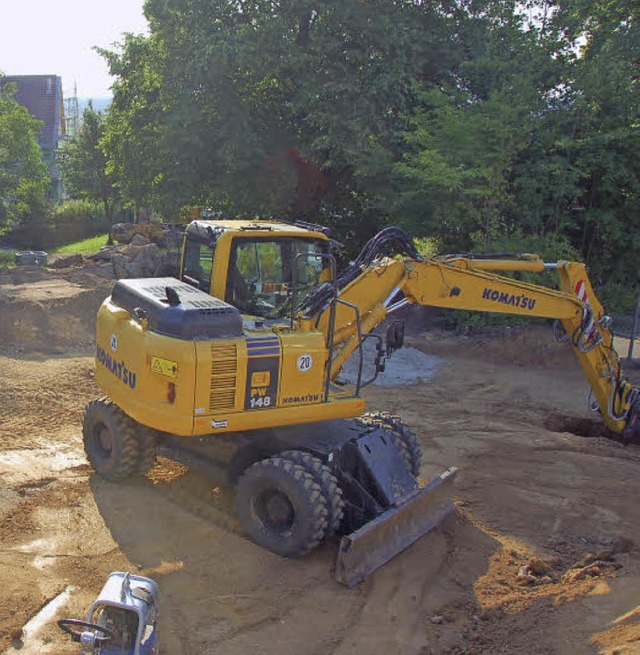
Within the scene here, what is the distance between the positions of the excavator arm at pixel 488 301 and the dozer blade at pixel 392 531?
4.98 feet

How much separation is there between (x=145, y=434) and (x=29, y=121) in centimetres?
1820

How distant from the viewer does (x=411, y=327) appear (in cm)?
1598

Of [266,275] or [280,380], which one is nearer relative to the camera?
[280,380]

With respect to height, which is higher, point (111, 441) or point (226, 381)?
point (226, 381)

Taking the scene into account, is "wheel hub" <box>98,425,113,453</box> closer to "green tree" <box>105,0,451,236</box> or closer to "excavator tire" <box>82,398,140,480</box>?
"excavator tire" <box>82,398,140,480</box>

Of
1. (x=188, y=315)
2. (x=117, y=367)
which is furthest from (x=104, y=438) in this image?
(x=188, y=315)

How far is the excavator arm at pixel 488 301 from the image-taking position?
24.0ft

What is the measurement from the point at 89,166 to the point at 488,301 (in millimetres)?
29827

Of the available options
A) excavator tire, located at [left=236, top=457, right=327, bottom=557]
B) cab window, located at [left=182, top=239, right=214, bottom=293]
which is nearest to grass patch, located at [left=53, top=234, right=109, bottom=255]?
cab window, located at [left=182, top=239, right=214, bottom=293]

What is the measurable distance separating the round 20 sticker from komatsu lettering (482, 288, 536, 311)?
2.33 meters

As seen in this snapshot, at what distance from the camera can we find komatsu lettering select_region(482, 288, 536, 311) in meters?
7.92

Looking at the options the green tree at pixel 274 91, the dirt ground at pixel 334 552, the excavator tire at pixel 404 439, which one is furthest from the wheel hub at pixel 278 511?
the green tree at pixel 274 91

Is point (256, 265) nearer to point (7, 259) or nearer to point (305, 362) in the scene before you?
point (305, 362)

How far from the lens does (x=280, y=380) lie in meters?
6.48
